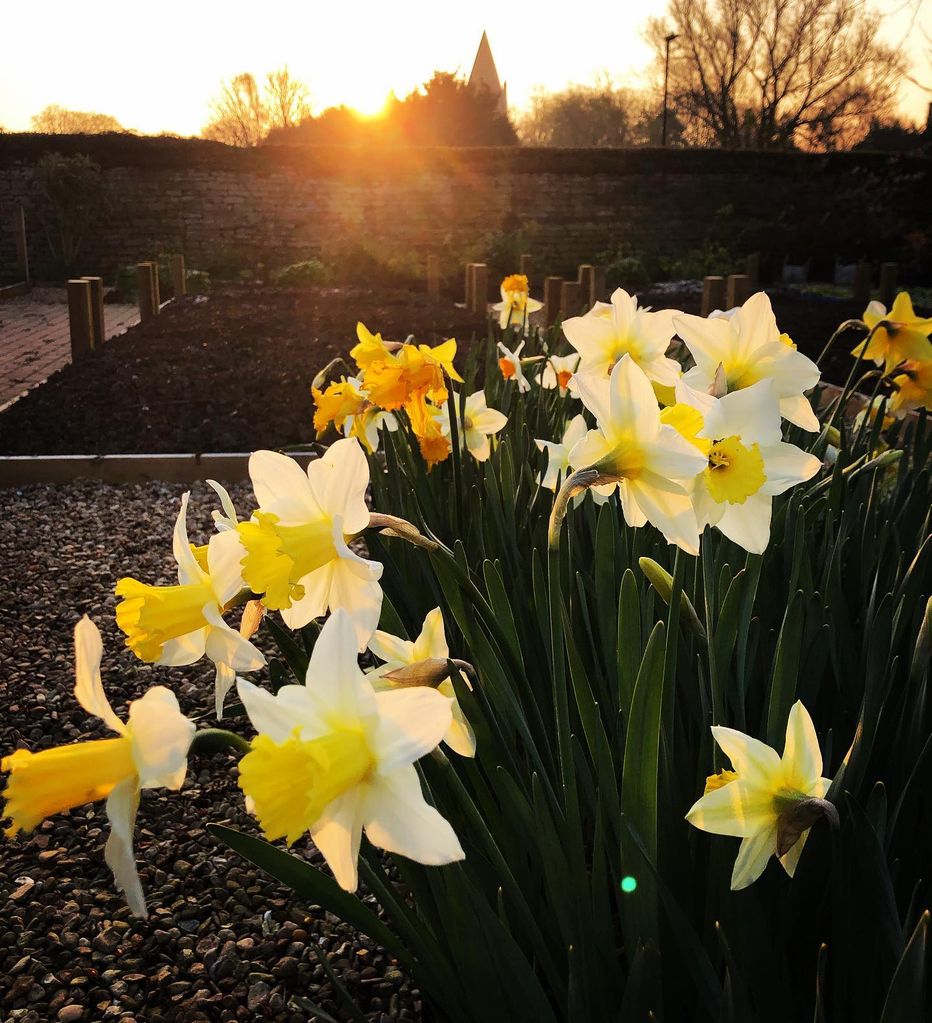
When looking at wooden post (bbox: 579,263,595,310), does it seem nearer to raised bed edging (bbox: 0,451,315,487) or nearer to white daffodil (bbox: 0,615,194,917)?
raised bed edging (bbox: 0,451,315,487)

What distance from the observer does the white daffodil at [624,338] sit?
1.36 m

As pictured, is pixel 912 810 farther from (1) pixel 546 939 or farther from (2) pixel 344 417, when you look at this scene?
(2) pixel 344 417

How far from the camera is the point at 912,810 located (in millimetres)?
959

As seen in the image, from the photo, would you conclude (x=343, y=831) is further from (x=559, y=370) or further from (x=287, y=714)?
(x=559, y=370)

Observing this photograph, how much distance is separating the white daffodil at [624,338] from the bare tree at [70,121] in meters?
31.9

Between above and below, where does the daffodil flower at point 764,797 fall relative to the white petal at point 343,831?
below

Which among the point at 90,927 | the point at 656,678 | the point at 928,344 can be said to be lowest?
the point at 90,927

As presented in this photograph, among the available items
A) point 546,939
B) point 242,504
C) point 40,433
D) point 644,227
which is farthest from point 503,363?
point 644,227

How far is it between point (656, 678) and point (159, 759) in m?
0.41

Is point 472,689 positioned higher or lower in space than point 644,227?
lower

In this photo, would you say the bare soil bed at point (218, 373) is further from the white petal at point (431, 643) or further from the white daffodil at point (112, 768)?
the white daffodil at point (112, 768)

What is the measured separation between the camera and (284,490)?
0.76m

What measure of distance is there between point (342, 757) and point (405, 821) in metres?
0.05

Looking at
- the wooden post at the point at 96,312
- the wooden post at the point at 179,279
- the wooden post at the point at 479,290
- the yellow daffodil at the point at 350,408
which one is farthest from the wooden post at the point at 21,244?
the yellow daffodil at the point at 350,408
